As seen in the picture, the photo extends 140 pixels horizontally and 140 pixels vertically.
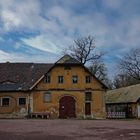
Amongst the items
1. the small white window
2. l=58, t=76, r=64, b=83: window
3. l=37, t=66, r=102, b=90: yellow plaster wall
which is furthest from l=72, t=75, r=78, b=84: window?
the small white window

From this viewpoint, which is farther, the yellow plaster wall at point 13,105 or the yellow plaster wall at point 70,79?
the yellow plaster wall at point 70,79

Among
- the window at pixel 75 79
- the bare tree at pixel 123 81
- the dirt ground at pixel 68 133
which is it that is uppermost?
the bare tree at pixel 123 81

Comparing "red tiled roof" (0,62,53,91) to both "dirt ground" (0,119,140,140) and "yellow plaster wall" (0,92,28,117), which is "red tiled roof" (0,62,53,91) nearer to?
"yellow plaster wall" (0,92,28,117)

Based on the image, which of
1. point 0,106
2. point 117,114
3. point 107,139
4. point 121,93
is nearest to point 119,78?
point 121,93

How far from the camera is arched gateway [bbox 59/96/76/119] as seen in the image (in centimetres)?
4847

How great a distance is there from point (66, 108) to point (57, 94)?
222cm

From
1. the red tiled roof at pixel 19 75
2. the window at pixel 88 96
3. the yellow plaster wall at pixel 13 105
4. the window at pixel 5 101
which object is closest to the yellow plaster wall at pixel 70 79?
the window at pixel 88 96

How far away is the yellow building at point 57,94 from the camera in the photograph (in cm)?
4791

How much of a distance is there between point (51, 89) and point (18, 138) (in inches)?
1222

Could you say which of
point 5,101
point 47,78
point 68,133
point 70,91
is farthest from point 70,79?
point 68,133

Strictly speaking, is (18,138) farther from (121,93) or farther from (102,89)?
(121,93)

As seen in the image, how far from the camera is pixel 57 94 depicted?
4866cm

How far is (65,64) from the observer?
4922cm

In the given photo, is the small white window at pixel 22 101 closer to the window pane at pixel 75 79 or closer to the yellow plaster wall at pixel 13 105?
the yellow plaster wall at pixel 13 105
